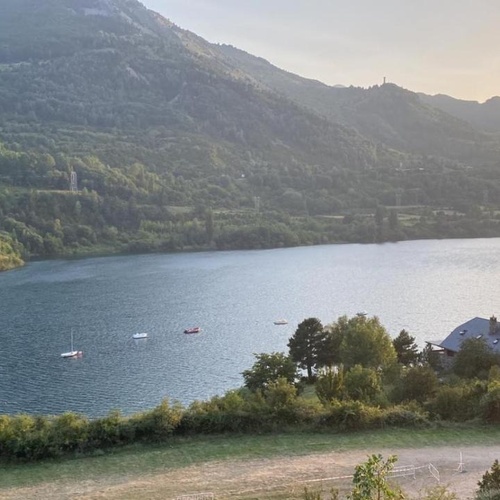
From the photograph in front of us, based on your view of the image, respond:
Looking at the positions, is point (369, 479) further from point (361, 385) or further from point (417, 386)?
point (361, 385)

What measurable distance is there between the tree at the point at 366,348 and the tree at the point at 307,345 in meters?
2.85

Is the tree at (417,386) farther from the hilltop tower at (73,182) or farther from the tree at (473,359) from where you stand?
the hilltop tower at (73,182)

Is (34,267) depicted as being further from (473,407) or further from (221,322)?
(473,407)

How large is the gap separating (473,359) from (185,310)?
49.0 metres

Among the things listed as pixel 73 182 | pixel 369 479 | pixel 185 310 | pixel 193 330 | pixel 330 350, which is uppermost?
pixel 73 182

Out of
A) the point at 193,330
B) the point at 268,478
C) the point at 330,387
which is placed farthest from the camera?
the point at 193,330

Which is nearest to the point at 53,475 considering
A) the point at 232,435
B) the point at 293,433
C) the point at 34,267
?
the point at 232,435

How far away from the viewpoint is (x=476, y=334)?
46.4 meters

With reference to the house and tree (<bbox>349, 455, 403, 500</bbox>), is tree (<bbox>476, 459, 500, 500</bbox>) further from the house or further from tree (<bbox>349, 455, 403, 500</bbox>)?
the house

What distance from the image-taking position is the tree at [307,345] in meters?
48.3

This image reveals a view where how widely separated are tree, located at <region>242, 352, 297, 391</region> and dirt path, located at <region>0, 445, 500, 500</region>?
50.5 feet

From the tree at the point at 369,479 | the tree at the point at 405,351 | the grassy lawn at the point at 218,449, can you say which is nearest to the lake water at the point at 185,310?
the tree at the point at 405,351

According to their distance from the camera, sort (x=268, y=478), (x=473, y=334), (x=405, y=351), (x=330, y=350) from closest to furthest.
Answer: (x=268, y=478), (x=473, y=334), (x=330, y=350), (x=405, y=351)

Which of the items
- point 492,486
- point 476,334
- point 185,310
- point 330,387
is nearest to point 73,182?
point 185,310
